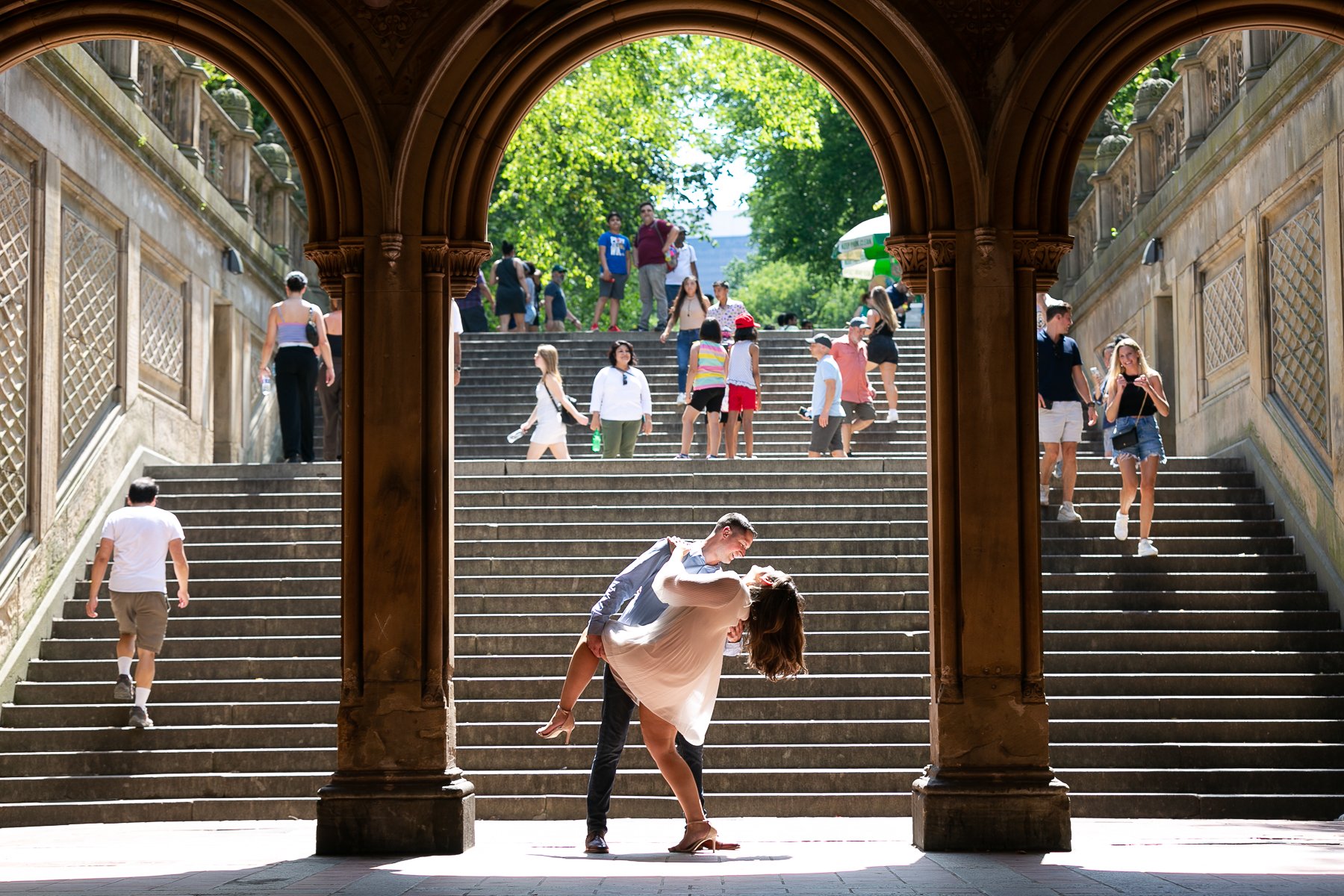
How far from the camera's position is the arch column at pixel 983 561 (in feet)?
27.5

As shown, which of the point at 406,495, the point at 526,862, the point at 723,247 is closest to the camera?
the point at 526,862

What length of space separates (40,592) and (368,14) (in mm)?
6110

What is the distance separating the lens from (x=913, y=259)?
895cm

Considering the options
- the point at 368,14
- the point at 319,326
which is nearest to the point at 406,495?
the point at 368,14

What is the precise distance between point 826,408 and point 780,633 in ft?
25.7

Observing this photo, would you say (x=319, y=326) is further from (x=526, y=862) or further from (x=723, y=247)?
(x=723, y=247)

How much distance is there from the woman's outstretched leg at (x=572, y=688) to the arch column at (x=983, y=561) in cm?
166

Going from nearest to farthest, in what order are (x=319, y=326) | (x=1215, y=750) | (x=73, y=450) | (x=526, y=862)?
(x=526, y=862)
(x=1215, y=750)
(x=73, y=450)
(x=319, y=326)

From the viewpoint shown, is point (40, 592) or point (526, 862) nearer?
point (526, 862)

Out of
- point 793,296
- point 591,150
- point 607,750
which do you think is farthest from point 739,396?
point 793,296

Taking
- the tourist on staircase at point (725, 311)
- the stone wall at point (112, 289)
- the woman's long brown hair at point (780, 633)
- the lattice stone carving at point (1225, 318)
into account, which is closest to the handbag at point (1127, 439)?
the lattice stone carving at point (1225, 318)

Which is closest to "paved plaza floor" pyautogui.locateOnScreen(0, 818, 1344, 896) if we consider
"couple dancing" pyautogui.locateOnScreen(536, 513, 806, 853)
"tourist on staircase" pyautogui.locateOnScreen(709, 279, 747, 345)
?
"couple dancing" pyautogui.locateOnScreen(536, 513, 806, 853)

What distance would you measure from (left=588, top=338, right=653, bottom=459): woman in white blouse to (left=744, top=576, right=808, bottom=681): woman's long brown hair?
7715 millimetres

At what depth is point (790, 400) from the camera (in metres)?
18.7
